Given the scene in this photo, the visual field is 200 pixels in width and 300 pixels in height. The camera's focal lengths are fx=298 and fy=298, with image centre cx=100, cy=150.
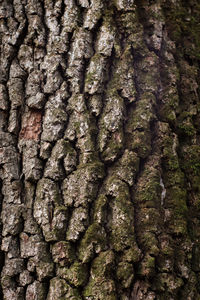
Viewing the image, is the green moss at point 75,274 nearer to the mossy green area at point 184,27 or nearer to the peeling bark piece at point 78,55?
the peeling bark piece at point 78,55

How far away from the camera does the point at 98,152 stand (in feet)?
7.77

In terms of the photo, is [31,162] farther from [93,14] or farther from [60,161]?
[93,14]

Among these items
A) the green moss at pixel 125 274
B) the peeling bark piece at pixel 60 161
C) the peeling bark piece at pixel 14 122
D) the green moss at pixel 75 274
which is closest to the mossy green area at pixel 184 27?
the peeling bark piece at pixel 60 161

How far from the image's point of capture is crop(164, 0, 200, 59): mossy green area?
118 inches

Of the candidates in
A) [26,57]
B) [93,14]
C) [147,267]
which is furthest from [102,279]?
[93,14]

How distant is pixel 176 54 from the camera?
2.92m

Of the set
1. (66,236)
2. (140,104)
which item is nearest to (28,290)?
(66,236)

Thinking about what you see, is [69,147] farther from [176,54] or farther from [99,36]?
[176,54]

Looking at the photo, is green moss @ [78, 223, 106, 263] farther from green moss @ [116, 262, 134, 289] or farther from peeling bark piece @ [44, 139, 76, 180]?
peeling bark piece @ [44, 139, 76, 180]

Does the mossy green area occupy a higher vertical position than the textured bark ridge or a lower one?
higher

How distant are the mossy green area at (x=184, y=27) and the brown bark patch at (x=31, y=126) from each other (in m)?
1.57

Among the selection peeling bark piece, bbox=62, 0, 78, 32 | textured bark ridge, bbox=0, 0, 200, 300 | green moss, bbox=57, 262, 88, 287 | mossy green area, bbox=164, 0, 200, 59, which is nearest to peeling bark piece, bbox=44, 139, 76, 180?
textured bark ridge, bbox=0, 0, 200, 300

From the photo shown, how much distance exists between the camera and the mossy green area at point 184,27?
2.99 m

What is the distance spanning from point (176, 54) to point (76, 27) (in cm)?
100
